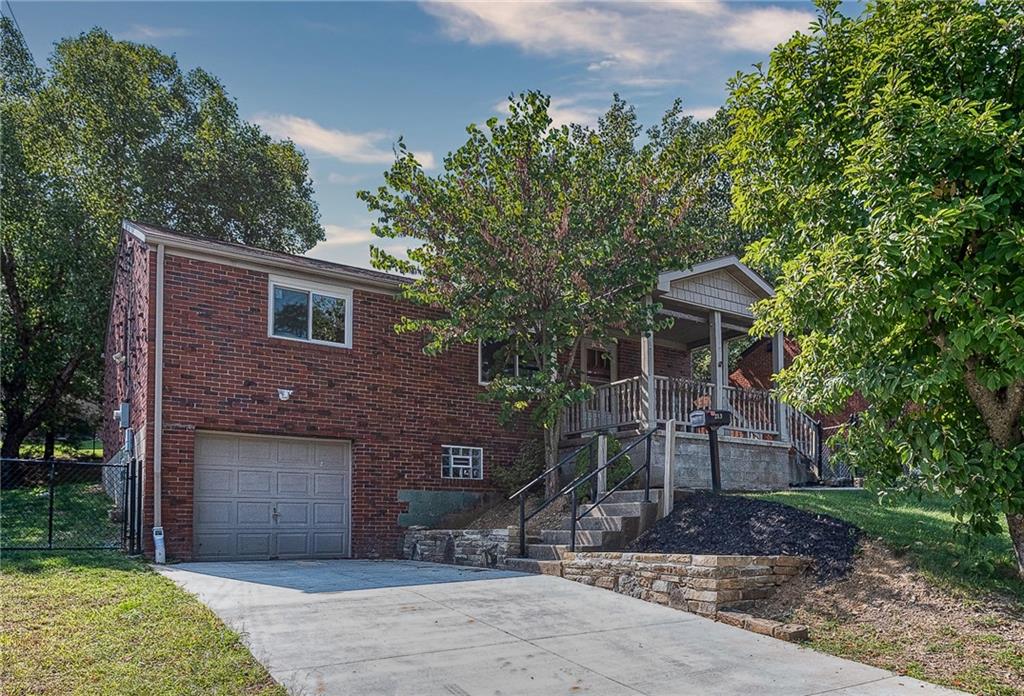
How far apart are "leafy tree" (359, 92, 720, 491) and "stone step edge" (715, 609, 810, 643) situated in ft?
17.0

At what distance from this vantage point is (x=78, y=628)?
21.1 feet

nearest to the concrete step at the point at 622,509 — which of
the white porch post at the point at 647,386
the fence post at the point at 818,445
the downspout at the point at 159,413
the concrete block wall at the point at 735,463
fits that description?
the concrete block wall at the point at 735,463

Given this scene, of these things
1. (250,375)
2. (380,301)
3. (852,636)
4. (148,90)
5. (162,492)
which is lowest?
(852,636)

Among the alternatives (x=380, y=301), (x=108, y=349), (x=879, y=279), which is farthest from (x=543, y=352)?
(x=108, y=349)

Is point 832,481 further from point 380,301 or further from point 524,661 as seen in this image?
point 524,661

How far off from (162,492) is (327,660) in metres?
6.91

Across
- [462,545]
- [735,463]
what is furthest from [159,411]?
[735,463]

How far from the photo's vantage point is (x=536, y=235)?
1190cm

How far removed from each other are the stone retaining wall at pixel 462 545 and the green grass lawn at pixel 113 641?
4135mm

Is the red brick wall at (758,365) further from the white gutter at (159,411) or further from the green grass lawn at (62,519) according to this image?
the green grass lawn at (62,519)

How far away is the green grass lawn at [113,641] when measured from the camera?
5.12 m

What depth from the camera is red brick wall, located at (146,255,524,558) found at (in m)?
11.9

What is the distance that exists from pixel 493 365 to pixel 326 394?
3351mm

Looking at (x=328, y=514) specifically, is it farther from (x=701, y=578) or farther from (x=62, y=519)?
(x=701, y=578)
